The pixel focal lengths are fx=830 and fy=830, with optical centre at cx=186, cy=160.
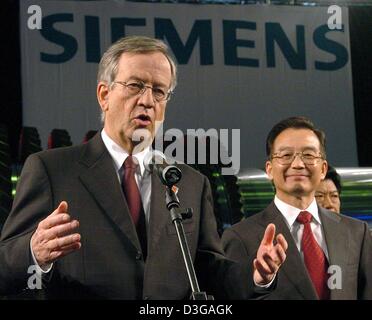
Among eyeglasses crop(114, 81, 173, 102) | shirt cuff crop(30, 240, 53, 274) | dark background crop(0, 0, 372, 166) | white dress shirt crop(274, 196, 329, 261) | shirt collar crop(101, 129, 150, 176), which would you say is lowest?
shirt cuff crop(30, 240, 53, 274)

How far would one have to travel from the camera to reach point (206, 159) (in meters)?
3.40

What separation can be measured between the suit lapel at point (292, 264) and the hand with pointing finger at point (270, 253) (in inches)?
21.1

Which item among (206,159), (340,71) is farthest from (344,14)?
(206,159)

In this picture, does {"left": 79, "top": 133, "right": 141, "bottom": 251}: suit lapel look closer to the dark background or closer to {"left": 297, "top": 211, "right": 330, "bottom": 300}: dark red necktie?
{"left": 297, "top": 211, "right": 330, "bottom": 300}: dark red necktie

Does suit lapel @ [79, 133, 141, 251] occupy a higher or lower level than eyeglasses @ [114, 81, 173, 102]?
lower

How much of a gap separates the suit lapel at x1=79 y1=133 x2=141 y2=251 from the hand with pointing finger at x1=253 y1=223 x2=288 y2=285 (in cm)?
34

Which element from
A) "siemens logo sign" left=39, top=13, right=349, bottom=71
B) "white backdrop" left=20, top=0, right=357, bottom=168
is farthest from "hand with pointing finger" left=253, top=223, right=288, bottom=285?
"siemens logo sign" left=39, top=13, right=349, bottom=71

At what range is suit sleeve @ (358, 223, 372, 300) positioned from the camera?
2.55 m

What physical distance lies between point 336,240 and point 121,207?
2.54 feet

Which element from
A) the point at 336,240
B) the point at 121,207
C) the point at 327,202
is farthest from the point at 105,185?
the point at 327,202

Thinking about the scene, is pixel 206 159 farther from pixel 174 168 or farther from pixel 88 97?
pixel 174 168

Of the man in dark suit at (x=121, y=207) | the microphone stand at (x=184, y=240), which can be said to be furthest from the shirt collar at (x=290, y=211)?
the microphone stand at (x=184, y=240)

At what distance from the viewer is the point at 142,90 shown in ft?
7.53
